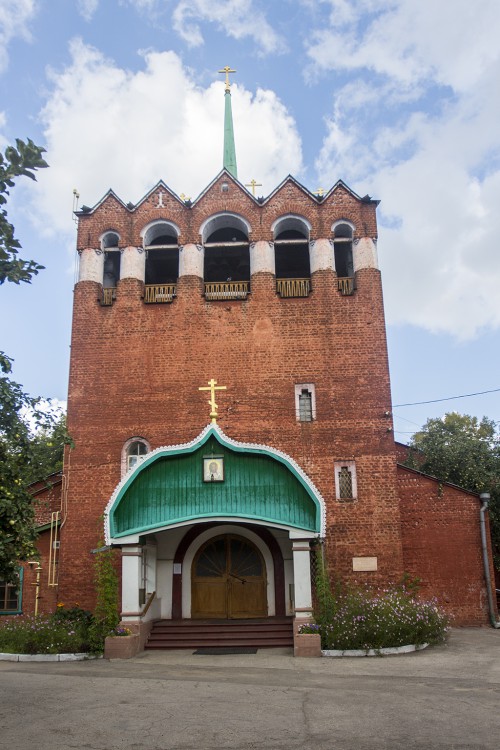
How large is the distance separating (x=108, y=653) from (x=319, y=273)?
36.8 ft

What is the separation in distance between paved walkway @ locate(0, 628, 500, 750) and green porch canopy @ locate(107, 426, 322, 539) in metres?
3.00

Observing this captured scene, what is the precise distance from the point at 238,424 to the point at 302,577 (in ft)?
15.9

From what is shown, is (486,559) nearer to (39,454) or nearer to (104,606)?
(104,606)

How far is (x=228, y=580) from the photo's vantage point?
1652cm

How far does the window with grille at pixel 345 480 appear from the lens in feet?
55.3

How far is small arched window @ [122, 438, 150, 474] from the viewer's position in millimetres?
17344

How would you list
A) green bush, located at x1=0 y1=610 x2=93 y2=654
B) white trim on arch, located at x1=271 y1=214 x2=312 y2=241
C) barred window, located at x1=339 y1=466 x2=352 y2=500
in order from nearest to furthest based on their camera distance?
green bush, located at x1=0 y1=610 x2=93 y2=654 → barred window, located at x1=339 y1=466 x2=352 y2=500 → white trim on arch, located at x1=271 y1=214 x2=312 y2=241

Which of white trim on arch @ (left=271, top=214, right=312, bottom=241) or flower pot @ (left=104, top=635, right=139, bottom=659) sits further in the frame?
white trim on arch @ (left=271, top=214, right=312, bottom=241)

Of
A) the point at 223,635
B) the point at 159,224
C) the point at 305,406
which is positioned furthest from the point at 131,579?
the point at 159,224

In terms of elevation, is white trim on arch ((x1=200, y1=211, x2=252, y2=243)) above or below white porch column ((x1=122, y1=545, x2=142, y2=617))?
above

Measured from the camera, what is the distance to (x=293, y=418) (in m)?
17.5

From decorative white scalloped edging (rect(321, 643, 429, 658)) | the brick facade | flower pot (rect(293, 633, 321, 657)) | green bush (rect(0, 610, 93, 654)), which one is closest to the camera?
decorative white scalloped edging (rect(321, 643, 429, 658))

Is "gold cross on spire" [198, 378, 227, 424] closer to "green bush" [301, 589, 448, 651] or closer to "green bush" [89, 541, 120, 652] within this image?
"green bush" [89, 541, 120, 652]

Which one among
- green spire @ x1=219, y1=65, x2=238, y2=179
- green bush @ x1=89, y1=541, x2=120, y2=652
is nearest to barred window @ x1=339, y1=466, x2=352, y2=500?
green bush @ x1=89, y1=541, x2=120, y2=652
